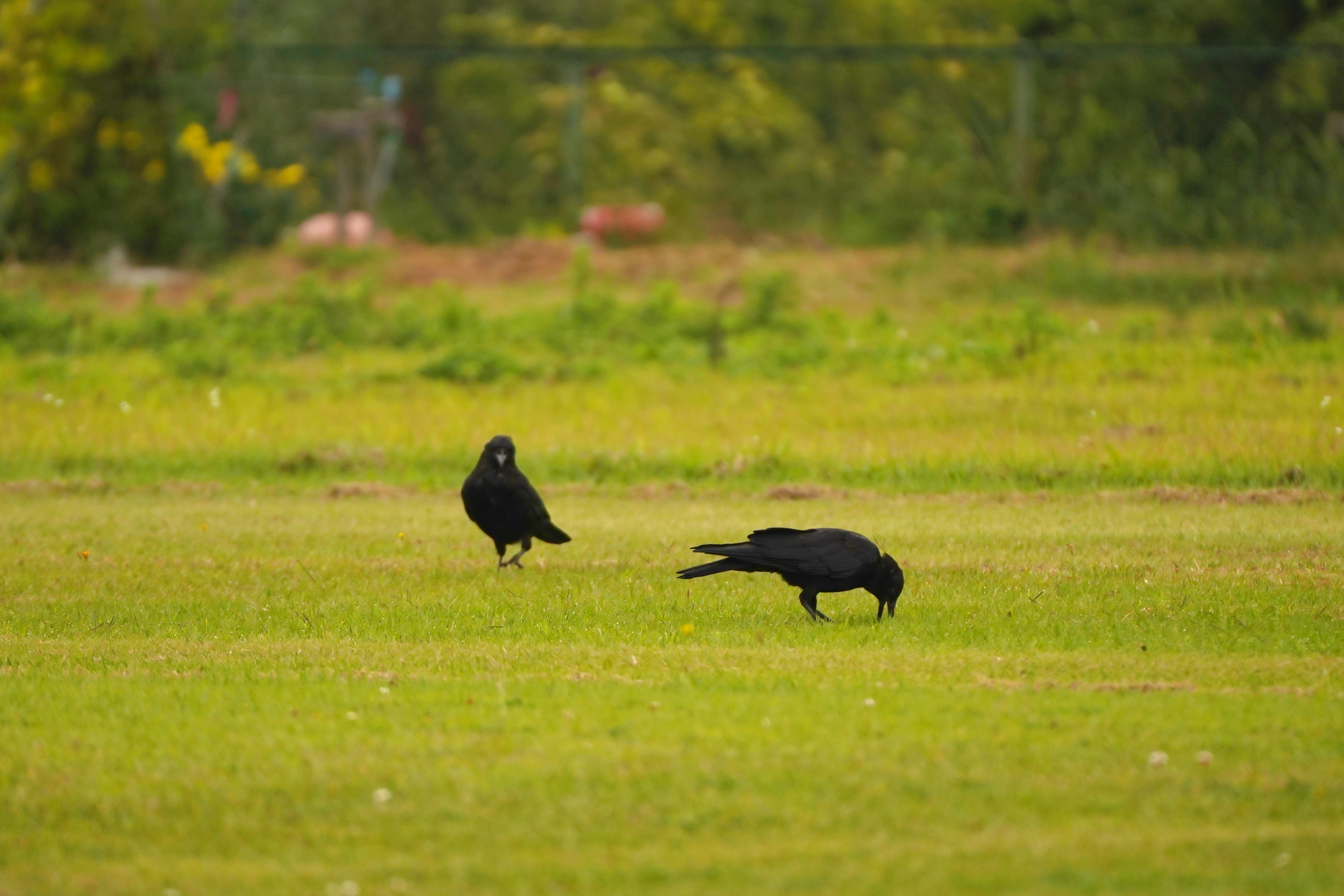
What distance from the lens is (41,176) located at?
1080 inches

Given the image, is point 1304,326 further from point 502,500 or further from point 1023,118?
point 502,500

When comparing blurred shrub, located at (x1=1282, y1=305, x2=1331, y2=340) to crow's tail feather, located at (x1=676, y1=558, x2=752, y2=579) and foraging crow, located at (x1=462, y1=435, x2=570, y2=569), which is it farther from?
crow's tail feather, located at (x1=676, y1=558, x2=752, y2=579)

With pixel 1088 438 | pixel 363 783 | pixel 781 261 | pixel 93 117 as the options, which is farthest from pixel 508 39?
pixel 363 783

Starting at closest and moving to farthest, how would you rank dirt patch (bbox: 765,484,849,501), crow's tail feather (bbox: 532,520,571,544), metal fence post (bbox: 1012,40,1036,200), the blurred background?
crow's tail feather (bbox: 532,520,571,544) → dirt patch (bbox: 765,484,849,501) → the blurred background → metal fence post (bbox: 1012,40,1036,200)

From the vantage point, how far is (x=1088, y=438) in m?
15.6

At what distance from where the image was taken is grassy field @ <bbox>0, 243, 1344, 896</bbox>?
5.53 m

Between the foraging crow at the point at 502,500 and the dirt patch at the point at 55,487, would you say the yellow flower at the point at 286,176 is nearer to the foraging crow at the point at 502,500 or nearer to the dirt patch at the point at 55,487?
the dirt patch at the point at 55,487

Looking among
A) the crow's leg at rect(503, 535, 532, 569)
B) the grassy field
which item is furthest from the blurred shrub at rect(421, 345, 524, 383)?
the crow's leg at rect(503, 535, 532, 569)

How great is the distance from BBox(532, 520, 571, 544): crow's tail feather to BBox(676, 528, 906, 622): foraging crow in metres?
2.34

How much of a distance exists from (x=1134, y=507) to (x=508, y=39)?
29419 millimetres

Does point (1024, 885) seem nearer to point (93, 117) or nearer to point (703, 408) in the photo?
point (703, 408)

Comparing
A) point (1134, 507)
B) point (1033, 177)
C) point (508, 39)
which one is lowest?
point (1134, 507)

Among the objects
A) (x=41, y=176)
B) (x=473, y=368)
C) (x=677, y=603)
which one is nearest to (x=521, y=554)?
(x=677, y=603)

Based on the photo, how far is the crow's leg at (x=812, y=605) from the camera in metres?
8.77
